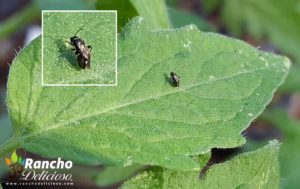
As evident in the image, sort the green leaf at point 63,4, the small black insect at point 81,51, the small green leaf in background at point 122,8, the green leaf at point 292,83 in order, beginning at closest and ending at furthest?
1. the small black insect at point 81,51
2. the small green leaf in background at point 122,8
3. the green leaf at point 63,4
4. the green leaf at point 292,83

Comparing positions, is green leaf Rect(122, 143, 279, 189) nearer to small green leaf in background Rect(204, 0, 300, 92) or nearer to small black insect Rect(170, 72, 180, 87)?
small black insect Rect(170, 72, 180, 87)

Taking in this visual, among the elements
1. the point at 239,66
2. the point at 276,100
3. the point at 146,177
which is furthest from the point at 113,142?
the point at 276,100

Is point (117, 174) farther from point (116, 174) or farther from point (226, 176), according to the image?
point (226, 176)

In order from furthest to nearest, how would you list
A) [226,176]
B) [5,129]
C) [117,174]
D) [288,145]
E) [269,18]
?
[288,145]
[269,18]
[5,129]
[117,174]
[226,176]

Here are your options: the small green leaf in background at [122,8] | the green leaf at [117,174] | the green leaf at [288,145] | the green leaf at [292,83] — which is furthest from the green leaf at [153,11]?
the green leaf at [292,83]

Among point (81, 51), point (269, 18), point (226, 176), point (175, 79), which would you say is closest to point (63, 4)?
point (81, 51)

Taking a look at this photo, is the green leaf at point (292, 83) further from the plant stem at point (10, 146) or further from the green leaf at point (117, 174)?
the plant stem at point (10, 146)

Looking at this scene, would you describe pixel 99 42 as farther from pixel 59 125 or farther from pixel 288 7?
pixel 288 7

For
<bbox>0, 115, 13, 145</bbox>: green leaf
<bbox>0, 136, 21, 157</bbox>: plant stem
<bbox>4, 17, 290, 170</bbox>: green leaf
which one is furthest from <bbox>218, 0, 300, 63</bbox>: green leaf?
<bbox>0, 136, 21, 157</bbox>: plant stem
